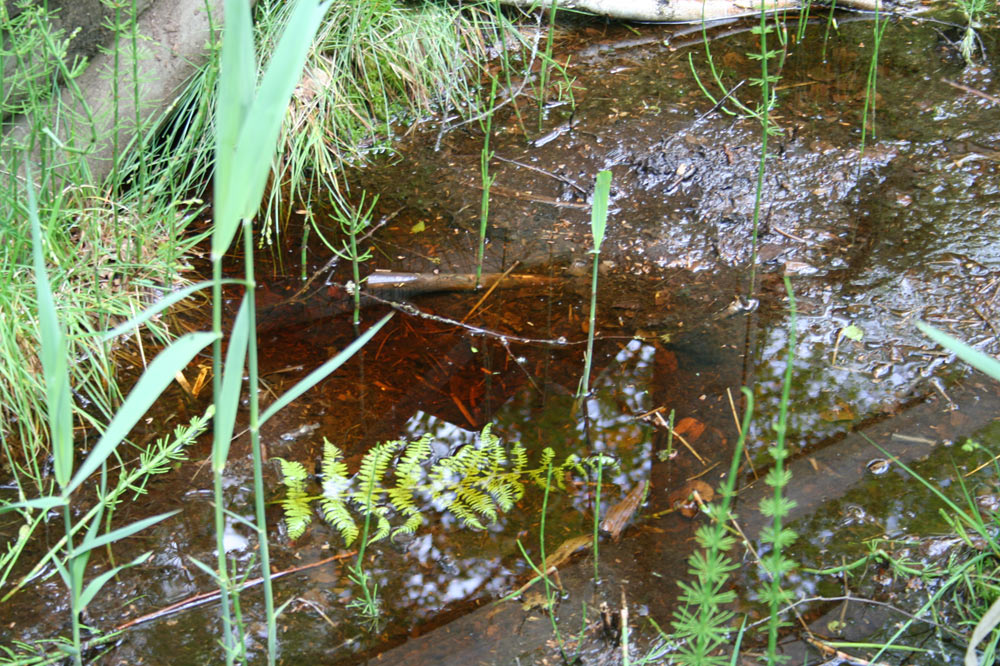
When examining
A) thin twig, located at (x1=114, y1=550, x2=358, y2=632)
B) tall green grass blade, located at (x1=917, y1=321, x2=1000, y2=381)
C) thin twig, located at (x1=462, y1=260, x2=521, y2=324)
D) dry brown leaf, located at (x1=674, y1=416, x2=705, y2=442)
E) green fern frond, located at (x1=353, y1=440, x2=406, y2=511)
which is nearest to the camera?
tall green grass blade, located at (x1=917, y1=321, x2=1000, y2=381)

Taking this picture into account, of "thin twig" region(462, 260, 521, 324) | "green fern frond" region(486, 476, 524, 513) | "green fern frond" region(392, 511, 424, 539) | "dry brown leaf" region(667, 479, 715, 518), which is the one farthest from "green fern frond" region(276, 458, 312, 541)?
"dry brown leaf" region(667, 479, 715, 518)

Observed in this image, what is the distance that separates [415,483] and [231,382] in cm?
111

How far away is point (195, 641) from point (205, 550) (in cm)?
29

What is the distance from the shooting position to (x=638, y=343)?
109 inches

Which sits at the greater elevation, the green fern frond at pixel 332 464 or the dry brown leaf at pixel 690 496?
the green fern frond at pixel 332 464

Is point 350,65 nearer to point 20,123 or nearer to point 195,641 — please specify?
point 20,123

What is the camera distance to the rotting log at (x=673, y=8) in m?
4.61

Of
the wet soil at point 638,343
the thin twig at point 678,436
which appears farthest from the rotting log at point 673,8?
the thin twig at point 678,436

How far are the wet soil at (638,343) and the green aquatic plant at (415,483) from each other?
45 mm

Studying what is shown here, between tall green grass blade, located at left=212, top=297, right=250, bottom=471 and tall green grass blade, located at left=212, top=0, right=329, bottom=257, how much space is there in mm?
120

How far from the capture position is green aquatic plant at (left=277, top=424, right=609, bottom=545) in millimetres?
2215

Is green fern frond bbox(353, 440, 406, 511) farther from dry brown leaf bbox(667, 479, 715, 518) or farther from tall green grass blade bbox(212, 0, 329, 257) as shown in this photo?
tall green grass blade bbox(212, 0, 329, 257)

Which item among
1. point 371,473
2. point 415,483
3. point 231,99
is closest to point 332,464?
point 371,473

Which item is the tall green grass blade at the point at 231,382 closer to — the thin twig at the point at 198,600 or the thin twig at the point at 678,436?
the thin twig at the point at 198,600
